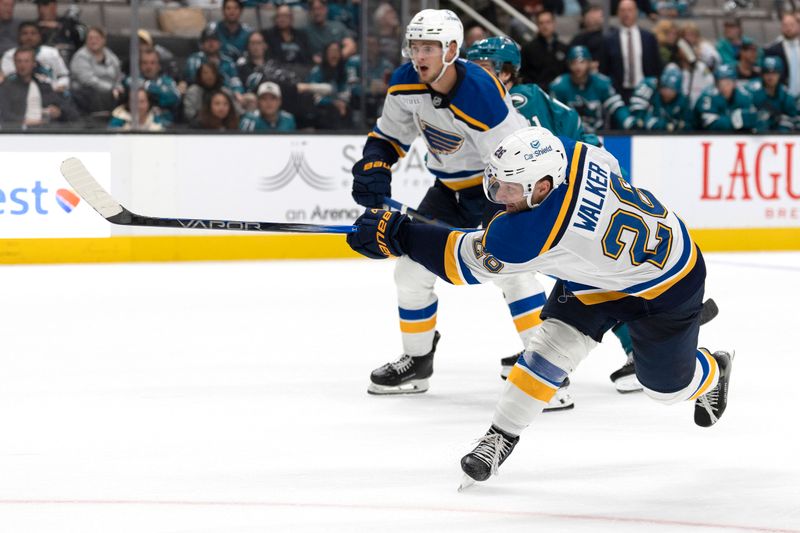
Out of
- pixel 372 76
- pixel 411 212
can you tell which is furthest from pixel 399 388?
pixel 372 76

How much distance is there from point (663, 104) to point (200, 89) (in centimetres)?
298

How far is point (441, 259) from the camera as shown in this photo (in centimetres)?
282

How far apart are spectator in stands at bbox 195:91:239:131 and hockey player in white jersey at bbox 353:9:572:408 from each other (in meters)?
3.55

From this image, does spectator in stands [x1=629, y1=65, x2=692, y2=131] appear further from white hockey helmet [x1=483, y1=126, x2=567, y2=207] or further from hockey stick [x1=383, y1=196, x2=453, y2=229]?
white hockey helmet [x1=483, y1=126, x2=567, y2=207]

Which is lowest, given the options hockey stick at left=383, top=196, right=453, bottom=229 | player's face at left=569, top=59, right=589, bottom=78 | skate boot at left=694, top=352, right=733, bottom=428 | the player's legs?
skate boot at left=694, top=352, right=733, bottom=428

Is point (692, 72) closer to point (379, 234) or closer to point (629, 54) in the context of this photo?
point (629, 54)

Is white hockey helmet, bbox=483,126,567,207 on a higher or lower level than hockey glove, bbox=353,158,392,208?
higher

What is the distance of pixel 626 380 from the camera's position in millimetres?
3908

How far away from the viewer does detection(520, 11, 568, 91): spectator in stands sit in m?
7.77

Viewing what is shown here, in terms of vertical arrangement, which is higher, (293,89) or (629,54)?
(629,54)

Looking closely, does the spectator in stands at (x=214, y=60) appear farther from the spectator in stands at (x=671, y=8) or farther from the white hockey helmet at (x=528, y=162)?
the white hockey helmet at (x=528, y=162)

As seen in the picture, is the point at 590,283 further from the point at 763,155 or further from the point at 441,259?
the point at 763,155

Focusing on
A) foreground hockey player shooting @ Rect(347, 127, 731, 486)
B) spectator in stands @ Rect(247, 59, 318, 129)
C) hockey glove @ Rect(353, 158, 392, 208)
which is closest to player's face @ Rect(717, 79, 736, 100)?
spectator in stands @ Rect(247, 59, 318, 129)

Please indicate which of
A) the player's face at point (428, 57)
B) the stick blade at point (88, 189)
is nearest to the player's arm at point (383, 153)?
the player's face at point (428, 57)
